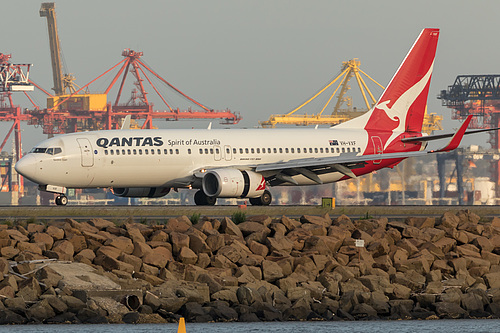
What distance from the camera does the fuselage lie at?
1550 inches

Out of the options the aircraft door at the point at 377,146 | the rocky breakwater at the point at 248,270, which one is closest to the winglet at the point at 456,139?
the aircraft door at the point at 377,146

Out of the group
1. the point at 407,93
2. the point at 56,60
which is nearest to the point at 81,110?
the point at 56,60

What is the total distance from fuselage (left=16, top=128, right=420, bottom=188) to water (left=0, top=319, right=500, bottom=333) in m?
16.6

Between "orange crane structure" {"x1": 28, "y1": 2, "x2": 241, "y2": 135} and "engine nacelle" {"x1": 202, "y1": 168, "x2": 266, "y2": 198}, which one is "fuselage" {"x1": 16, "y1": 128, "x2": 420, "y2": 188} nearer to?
"engine nacelle" {"x1": 202, "y1": 168, "x2": 266, "y2": 198}

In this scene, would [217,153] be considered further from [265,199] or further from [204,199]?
[265,199]

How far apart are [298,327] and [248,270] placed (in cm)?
394

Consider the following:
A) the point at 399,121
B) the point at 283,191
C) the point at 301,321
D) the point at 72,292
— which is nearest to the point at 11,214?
the point at 72,292

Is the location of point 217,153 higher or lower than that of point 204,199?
higher

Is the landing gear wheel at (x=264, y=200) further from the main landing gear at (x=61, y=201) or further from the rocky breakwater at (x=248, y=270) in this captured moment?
the rocky breakwater at (x=248, y=270)

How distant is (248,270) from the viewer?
27.5 meters

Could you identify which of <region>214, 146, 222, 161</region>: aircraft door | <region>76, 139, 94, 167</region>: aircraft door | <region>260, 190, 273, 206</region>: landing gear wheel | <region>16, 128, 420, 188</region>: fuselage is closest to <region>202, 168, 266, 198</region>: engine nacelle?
<region>260, 190, 273, 206</region>: landing gear wheel

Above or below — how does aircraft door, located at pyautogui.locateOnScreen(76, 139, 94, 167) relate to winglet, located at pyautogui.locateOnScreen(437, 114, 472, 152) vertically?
below

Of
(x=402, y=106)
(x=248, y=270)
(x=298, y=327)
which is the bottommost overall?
(x=298, y=327)

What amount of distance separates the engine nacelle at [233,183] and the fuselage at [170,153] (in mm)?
1081
